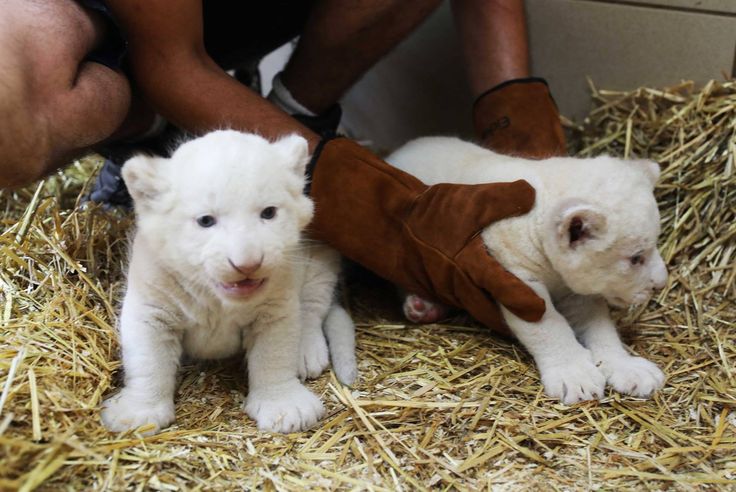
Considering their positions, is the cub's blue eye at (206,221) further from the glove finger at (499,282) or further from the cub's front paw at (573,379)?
the cub's front paw at (573,379)

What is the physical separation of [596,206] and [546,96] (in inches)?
39.2

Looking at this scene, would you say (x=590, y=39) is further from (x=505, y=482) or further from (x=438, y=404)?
(x=505, y=482)

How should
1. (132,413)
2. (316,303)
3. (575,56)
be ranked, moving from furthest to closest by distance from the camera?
(575,56), (316,303), (132,413)

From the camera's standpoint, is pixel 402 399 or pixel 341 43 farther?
pixel 341 43

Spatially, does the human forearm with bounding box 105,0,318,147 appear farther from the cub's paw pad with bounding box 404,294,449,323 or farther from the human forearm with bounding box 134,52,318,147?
the cub's paw pad with bounding box 404,294,449,323

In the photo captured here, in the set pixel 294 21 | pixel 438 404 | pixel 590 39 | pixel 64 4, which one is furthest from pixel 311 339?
pixel 590 39

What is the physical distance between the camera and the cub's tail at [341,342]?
8.07 feet

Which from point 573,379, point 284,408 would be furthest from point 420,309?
point 284,408

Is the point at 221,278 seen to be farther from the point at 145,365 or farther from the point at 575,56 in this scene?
the point at 575,56

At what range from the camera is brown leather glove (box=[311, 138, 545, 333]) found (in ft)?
7.92

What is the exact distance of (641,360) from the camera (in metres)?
2.45

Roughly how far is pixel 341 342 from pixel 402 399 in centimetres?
37

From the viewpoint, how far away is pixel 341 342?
2586mm

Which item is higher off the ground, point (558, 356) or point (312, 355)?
point (558, 356)
